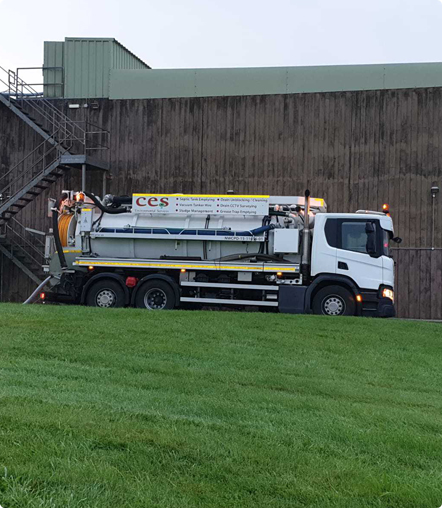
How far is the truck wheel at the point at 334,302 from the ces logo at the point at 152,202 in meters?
5.07

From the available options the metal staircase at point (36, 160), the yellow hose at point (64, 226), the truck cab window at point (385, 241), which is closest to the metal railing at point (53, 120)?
the metal staircase at point (36, 160)

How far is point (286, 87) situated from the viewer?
2541cm

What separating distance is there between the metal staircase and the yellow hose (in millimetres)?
4733

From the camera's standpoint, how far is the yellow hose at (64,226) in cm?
2023

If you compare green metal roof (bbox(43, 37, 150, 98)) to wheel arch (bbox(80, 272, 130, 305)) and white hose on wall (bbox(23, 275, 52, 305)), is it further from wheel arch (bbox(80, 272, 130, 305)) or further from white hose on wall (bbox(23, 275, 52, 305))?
wheel arch (bbox(80, 272, 130, 305))

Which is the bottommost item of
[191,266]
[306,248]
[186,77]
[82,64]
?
[191,266]

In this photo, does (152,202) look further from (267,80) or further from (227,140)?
(267,80)

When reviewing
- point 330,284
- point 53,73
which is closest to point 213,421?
point 330,284

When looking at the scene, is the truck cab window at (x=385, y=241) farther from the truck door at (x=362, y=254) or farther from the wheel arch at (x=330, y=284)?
the wheel arch at (x=330, y=284)

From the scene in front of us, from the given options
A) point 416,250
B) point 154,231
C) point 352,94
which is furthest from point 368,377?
point 352,94

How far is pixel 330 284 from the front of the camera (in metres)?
18.2

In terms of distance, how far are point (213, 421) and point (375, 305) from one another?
1217 centimetres

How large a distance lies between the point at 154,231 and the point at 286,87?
30.8 feet

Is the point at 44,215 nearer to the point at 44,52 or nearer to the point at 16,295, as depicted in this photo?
the point at 16,295
